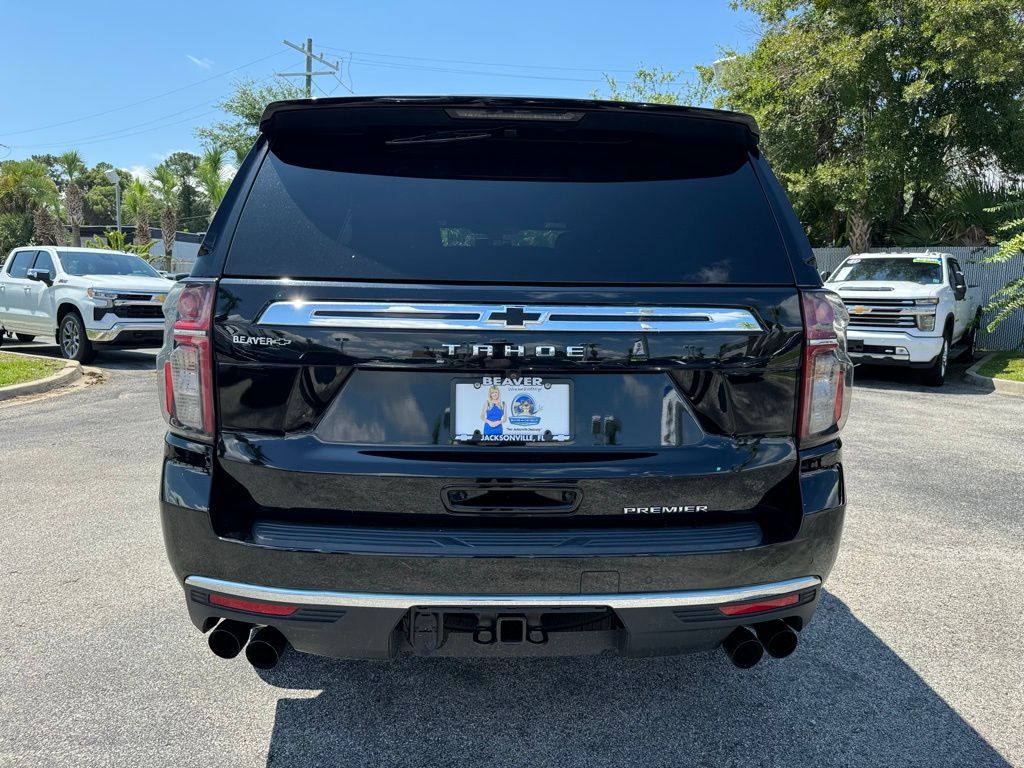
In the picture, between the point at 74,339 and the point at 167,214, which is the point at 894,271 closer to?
the point at 74,339

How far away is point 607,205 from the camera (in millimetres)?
2365

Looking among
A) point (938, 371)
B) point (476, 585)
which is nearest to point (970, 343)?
point (938, 371)

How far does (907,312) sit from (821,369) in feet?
33.0

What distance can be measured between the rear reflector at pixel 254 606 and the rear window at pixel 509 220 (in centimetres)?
95

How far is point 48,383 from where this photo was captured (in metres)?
9.95

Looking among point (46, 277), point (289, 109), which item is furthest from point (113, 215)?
point (289, 109)

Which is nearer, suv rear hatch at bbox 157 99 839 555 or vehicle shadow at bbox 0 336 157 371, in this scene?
suv rear hatch at bbox 157 99 839 555

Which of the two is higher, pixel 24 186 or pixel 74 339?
pixel 24 186

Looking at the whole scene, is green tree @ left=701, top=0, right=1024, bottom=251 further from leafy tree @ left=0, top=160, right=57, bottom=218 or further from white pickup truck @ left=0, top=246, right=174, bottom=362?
leafy tree @ left=0, top=160, right=57, bottom=218

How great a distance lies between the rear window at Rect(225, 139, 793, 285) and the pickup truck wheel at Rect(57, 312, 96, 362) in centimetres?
1143

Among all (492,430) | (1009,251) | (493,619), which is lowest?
(493,619)

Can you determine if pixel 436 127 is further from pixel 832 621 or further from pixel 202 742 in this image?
pixel 832 621

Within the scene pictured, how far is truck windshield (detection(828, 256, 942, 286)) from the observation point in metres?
12.0

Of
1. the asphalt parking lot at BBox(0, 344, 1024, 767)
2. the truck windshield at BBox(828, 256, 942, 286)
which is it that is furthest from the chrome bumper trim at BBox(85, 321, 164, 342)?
the truck windshield at BBox(828, 256, 942, 286)
